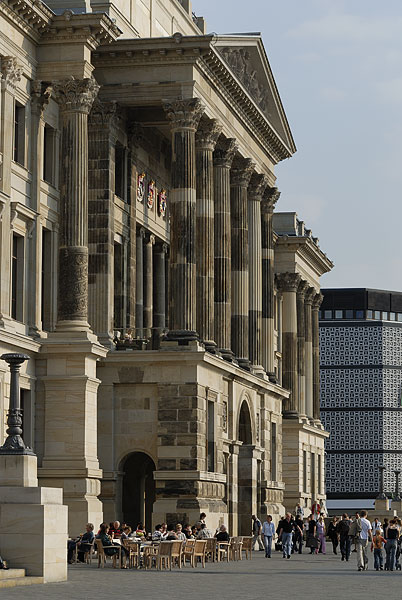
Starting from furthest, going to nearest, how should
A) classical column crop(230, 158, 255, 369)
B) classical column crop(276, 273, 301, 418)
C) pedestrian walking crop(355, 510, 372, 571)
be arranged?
classical column crop(276, 273, 301, 418)
classical column crop(230, 158, 255, 369)
pedestrian walking crop(355, 510, 372, 571)

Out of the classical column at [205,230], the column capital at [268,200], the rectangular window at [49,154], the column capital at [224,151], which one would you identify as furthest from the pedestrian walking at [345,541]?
the column capital at [268,200]

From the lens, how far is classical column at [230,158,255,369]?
6919cm

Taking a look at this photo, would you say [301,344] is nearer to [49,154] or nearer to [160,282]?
[160,282]

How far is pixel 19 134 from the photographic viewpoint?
5369 cm

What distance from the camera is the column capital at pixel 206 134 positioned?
205 ft

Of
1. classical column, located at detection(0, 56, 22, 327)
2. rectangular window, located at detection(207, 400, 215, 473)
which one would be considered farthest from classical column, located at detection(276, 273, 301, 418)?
classical column, located at detection(0, 56, 22, 327)

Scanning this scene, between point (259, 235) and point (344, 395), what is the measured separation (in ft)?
264

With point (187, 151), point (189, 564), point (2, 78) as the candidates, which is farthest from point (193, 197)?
point (189, 564)

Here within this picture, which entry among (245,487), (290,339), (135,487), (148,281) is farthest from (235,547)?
(290,339)

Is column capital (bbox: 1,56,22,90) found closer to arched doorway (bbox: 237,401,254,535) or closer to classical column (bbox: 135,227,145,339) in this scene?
classical column (bbox: 135,227,145,339)

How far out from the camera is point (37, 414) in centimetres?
5344

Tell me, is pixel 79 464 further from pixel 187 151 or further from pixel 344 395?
pixel 344 395

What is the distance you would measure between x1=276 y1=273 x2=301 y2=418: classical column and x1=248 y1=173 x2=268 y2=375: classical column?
2576 centimetres

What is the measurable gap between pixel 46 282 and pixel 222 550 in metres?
11.6
